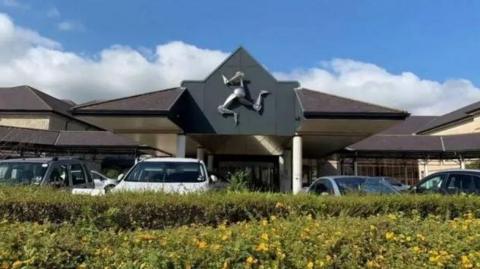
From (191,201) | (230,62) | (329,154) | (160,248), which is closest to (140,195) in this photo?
(191,201)

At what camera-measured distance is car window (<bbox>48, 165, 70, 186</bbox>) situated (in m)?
11.1

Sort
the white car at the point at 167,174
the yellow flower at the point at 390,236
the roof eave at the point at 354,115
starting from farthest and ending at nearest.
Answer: the roof eave at the point at 354,115 < the white car at the point at 167,174 < the yellow flower at the point at 390,236

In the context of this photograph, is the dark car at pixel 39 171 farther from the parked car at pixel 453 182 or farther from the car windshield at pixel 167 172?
the parked car at pixel 453 182

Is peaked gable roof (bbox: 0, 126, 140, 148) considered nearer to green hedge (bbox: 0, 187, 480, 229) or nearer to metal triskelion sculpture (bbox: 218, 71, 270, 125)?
metal triskelion sculpture (bbox: 218, 71, 270, 125)

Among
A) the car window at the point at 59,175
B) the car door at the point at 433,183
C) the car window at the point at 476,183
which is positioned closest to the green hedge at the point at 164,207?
the car window at the point at 59,175

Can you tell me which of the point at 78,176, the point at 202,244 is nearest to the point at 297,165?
the point at 78,176

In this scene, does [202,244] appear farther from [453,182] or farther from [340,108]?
[340,108]

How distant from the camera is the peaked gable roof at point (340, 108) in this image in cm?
1802

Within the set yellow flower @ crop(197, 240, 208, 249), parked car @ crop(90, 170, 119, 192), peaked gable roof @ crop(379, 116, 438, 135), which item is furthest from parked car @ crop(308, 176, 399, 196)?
peaked gable roof @ crop(379, 116, 438, 135)

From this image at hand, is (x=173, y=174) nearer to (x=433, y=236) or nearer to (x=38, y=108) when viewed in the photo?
(x=433, y=236)

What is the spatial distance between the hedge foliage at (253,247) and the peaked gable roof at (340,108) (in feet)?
43.0

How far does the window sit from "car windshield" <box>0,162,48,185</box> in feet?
3.49

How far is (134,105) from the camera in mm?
18953

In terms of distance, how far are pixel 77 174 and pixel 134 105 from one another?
6758 mm
